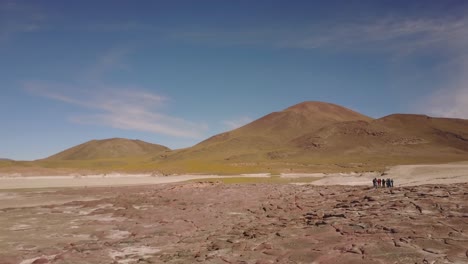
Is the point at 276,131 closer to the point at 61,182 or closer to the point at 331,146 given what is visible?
the point at 331,146

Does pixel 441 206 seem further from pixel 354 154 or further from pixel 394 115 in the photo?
pixel 394 115

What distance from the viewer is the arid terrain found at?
11094 mm

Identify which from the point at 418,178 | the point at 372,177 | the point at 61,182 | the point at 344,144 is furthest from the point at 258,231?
the point at 344,144

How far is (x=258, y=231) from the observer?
14.9 metres

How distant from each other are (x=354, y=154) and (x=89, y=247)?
379 ft

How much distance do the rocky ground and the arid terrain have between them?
0.03 m

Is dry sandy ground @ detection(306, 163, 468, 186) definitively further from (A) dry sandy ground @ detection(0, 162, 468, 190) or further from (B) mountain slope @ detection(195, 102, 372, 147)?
(B) mountain slope @ detection(195, 102, 372, 147)

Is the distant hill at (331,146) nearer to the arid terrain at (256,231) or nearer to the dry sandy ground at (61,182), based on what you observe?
the dry sandy ground at (61,182)

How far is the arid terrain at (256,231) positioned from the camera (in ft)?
36.4

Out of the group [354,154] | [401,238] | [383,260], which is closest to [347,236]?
[401,238]

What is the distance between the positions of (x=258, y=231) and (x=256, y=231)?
8cm

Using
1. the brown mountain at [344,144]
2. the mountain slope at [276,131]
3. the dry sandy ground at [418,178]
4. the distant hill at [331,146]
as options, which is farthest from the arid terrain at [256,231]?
the mountain slope at [276,131]

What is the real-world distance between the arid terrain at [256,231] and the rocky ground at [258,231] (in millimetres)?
33

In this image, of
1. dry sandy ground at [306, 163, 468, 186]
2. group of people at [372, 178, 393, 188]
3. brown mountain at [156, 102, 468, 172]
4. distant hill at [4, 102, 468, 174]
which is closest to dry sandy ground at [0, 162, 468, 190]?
dry sandy ground at [306, 163, 468, 186]
